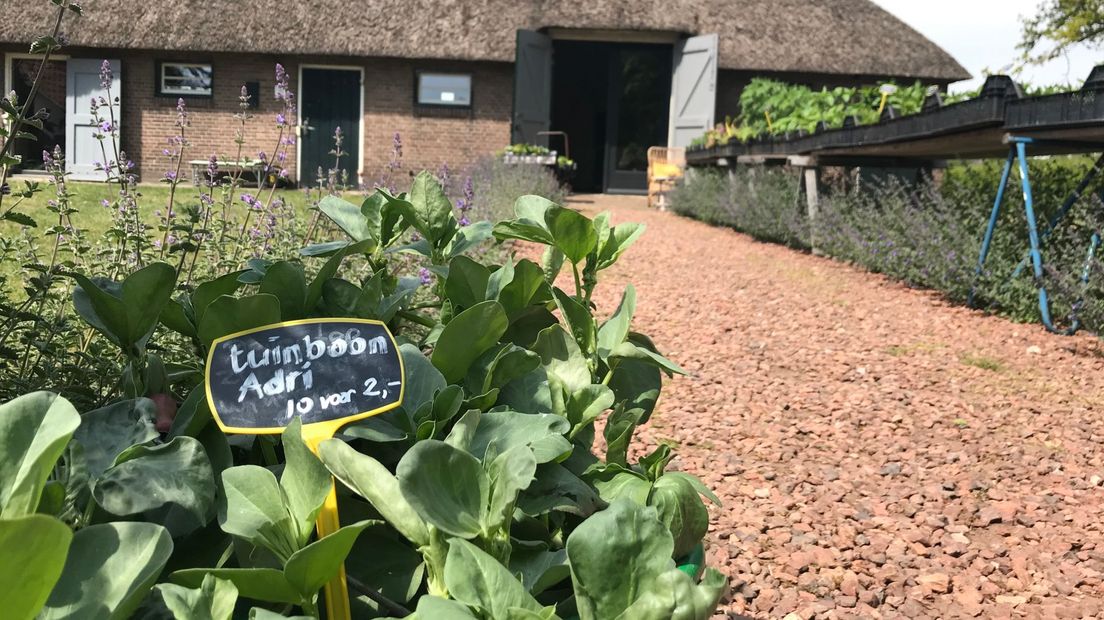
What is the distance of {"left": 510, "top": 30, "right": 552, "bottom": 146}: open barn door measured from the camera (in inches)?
583

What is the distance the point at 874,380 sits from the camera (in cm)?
398

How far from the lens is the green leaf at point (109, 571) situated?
528 millimetres

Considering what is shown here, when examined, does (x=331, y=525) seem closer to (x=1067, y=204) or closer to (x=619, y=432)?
(x=619, y=432)

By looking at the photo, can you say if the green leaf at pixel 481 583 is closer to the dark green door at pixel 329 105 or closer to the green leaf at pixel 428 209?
the green leaf at pixel 428 209

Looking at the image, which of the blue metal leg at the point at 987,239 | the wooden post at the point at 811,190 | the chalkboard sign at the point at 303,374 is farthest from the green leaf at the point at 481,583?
the wooden post at the point at 811,190

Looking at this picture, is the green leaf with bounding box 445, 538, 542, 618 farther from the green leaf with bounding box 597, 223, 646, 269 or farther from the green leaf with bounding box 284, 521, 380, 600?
the green leaf with bounding box 597, 223, 646, 269

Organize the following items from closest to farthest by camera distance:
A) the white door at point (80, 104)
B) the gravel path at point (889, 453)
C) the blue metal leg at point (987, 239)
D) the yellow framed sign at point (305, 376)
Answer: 1. the yellow framed sign at point (305, 376)
2. the gravel path at point (889, 453)
3. the blue metal leg at point (987, 239)
4. the white door at point (80, 104)

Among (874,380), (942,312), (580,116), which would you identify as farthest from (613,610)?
(580,116)

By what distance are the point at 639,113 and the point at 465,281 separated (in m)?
17.1

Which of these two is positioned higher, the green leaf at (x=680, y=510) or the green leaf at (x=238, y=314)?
the green leaf at (x=238, y=314)

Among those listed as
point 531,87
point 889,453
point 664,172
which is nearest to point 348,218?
point 889,453

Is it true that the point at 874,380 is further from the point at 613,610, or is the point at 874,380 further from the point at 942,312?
the point at 613,610

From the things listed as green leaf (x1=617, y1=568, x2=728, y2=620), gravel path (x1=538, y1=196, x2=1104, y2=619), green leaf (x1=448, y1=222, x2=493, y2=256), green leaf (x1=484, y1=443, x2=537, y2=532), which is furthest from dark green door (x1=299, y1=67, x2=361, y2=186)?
green leaf (x1=617, y1=568, x2=728, y2=620)

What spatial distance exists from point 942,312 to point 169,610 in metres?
5.54
